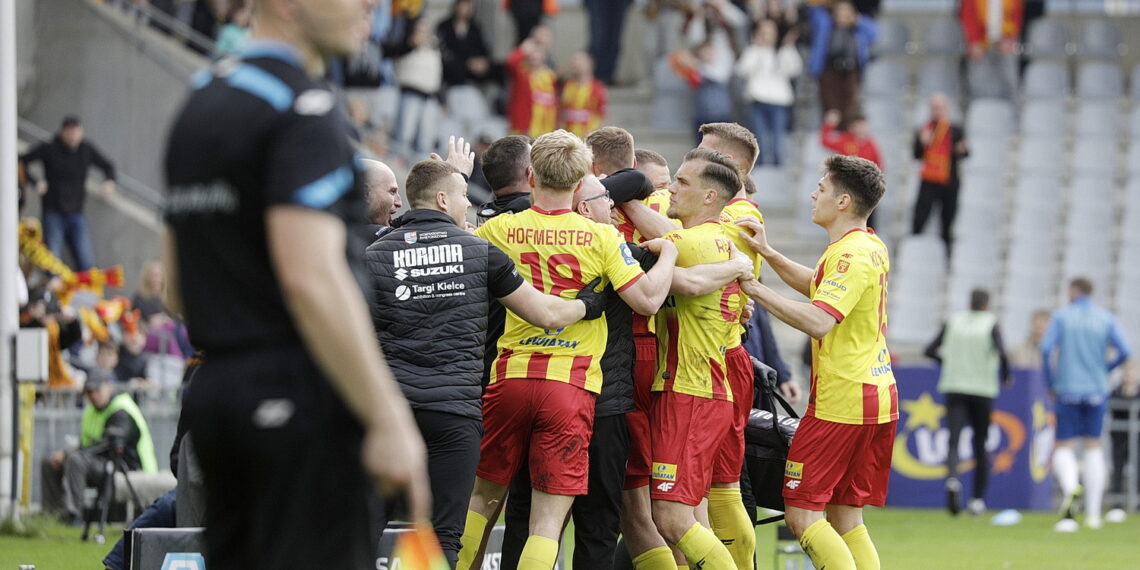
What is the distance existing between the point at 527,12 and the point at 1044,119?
7.12 meters

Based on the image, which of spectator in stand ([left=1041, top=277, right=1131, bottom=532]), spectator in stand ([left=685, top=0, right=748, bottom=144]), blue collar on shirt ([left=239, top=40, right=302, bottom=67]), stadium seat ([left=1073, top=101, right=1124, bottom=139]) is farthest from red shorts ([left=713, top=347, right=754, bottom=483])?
stadium seat ([left=1073, top=101, right=1124, bottom=139])

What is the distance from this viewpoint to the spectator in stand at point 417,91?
63.8 ft

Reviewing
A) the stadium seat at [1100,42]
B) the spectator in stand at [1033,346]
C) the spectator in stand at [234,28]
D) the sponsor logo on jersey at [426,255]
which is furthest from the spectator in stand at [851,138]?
the sponsor logo on jersey at [426,255]

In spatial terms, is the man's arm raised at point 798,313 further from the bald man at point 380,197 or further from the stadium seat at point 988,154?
the stadium seat at point 988,154

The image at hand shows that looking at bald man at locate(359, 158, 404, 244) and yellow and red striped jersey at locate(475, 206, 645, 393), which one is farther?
bald man at locate(359, 158, 404, 244)

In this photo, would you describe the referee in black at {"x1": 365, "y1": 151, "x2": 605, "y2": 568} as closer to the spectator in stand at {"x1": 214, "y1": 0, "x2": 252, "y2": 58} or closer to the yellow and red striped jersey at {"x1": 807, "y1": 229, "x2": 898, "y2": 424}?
the yellow and red striped jersey at {"x1": 807, "y1": 229, "x2": 898, "y2": 424}

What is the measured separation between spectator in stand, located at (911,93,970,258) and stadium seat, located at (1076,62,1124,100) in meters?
4.44

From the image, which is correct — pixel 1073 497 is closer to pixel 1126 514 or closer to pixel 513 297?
pixel 1126 514

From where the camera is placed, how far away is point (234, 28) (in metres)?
19.0

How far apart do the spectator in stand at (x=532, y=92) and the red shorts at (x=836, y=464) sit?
12622mm

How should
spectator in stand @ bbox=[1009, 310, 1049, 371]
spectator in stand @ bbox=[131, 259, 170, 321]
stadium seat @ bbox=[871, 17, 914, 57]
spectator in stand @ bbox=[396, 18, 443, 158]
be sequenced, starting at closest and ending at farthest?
spectator in stand @ bbox=[131, 259, 170, 321] < spectator in stand @ bbox=[1009, 310, 1049, 371] < spectator in stand @ bbox=[396, 18, 443, 158] < stadium seat @ bbox=[871, 17, 914, 57]

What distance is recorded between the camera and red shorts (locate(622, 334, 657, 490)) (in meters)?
7.38

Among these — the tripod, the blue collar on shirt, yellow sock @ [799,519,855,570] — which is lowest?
the tripod

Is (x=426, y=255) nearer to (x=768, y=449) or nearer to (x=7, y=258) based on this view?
(x=768, y=449)
